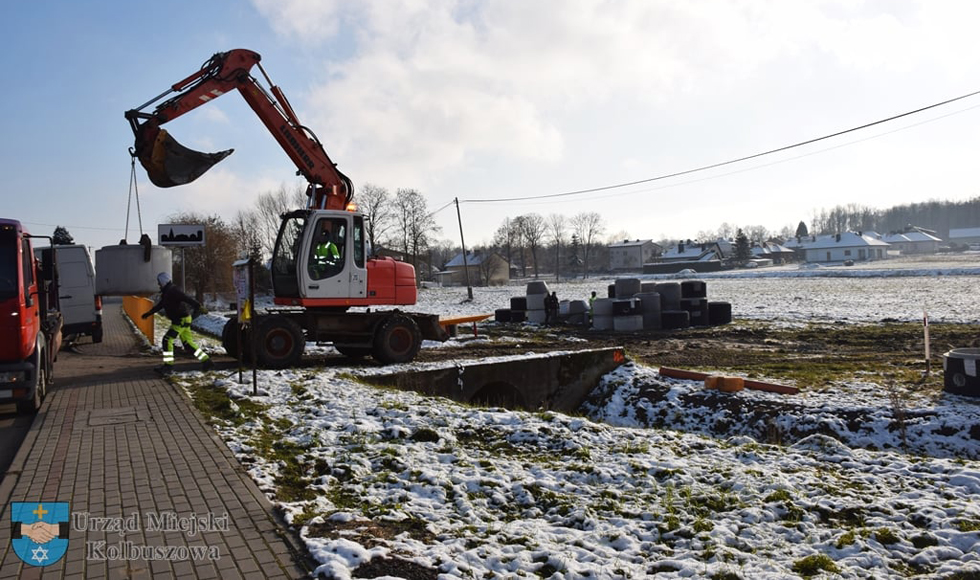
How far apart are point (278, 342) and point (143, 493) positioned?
679 centimetres

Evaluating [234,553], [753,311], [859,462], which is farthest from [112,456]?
[753,311]

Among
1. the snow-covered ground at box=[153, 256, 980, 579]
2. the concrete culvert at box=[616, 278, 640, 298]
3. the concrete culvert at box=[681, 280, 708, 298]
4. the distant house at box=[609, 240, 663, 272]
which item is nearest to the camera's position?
the snow-covered ground at box=[153, 256, 980, 579]

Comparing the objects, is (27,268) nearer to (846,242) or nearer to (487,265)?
(487,265)

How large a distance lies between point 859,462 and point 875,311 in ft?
73.1

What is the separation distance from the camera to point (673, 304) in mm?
23266

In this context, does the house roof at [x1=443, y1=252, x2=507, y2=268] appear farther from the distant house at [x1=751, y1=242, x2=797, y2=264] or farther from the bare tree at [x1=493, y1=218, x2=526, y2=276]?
the distant house at [x1=751, y1=242, x2=797, y2=264]

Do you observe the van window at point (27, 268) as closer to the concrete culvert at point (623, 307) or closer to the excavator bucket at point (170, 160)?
the excavator bucket at point (170, 160)

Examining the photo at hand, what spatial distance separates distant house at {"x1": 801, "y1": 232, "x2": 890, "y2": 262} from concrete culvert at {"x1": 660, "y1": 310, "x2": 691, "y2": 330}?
100121 millimetres

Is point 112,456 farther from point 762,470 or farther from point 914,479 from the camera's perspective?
point 914,479

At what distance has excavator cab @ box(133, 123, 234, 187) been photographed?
11.6 metres

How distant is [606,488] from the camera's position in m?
6.19

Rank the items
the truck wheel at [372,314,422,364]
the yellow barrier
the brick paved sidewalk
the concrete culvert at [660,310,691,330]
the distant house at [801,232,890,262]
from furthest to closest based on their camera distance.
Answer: the distant house at [801,232,890,262] → the concrete culvert at [660,310,691,330] → the yellow barrier → the truck wheel at [372,314,422,364] → the brick paved sidewalk

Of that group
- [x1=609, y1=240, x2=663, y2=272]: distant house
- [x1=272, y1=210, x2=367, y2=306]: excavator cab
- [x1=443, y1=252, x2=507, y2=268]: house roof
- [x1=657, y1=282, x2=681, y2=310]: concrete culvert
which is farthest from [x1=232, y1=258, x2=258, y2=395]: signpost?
[x1=609, y1=240, x2=663, y2=272]: distant house

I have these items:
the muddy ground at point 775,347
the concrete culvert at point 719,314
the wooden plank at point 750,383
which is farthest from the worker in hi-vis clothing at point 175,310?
the concrete culvert at point 719,314
